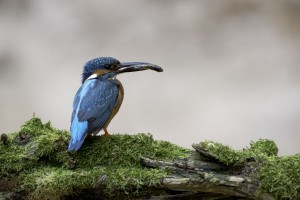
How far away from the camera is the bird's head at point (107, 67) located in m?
4.42

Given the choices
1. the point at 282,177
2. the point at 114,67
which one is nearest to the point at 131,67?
the point at 114,67

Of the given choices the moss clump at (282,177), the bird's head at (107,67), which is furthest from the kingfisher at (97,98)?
the moss clump at (282,177)

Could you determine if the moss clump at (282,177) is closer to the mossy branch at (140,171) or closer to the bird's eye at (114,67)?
the mossy branch at (140,171)

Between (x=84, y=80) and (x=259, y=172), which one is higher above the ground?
(x=84, y=80)

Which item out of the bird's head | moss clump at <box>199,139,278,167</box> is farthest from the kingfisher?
moss clump at <box>199,139,278,167</box>

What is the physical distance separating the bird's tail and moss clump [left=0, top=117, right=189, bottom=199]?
0.30ft

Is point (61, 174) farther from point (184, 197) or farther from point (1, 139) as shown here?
point (184, 197)

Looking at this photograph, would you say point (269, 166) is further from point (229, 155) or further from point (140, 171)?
point (140, 171)

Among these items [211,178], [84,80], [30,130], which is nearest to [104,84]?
[84,80]

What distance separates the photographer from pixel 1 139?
390 centimetres

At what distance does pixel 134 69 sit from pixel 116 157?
905mm

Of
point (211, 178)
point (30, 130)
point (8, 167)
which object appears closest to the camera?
point (211, 178)

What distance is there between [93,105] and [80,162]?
49 cm

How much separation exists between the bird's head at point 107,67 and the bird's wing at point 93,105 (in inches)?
3.7
